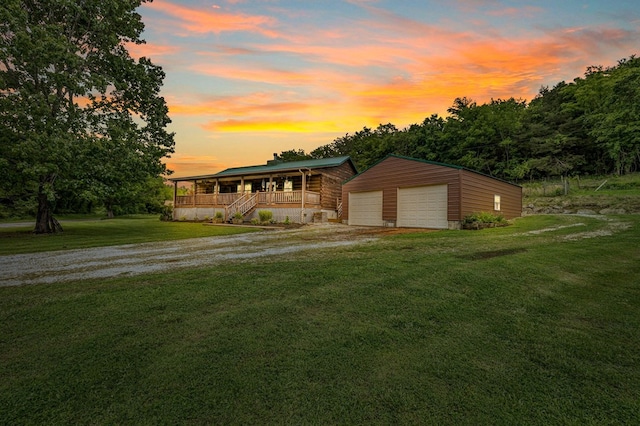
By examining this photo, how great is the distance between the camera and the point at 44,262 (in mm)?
7301

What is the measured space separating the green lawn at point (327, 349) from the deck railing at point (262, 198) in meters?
16.2

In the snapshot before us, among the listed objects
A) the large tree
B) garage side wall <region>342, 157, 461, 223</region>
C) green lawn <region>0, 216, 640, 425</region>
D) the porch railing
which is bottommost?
green lawn <region>0, 216, 640, 425</region>

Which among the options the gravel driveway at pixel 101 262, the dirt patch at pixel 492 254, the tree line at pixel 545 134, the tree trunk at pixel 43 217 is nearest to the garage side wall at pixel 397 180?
the dirt patch at pixel 492 254

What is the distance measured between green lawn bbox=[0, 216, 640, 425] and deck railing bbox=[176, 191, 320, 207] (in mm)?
16241

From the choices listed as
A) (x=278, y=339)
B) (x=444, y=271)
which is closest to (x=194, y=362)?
(x=278, y=339)

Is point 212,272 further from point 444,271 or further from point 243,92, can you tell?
point 243,92

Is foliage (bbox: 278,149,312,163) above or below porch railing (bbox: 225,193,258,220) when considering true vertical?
above

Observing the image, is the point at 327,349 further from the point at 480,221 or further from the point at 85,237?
the point at 85,237

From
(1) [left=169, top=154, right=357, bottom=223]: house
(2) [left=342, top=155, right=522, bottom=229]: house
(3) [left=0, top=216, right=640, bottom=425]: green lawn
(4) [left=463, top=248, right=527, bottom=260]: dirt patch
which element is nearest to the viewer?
(3) [left=0, top=216, right=640, bottom=425]: green lawn

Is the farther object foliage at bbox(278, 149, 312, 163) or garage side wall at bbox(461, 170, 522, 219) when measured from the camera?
foliage at bbox(278, 149, 312, 163)

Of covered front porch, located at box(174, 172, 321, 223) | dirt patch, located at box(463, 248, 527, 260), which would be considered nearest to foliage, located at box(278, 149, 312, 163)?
covered front porch, located at box(174, 172, 321, 223)

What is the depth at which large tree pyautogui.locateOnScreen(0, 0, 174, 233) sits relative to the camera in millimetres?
12109

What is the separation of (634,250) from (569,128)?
4281 cm

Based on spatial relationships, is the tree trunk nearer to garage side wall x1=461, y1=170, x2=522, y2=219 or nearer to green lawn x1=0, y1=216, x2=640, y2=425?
green lawn x1=0, y1=216, x2=640, y2=425
